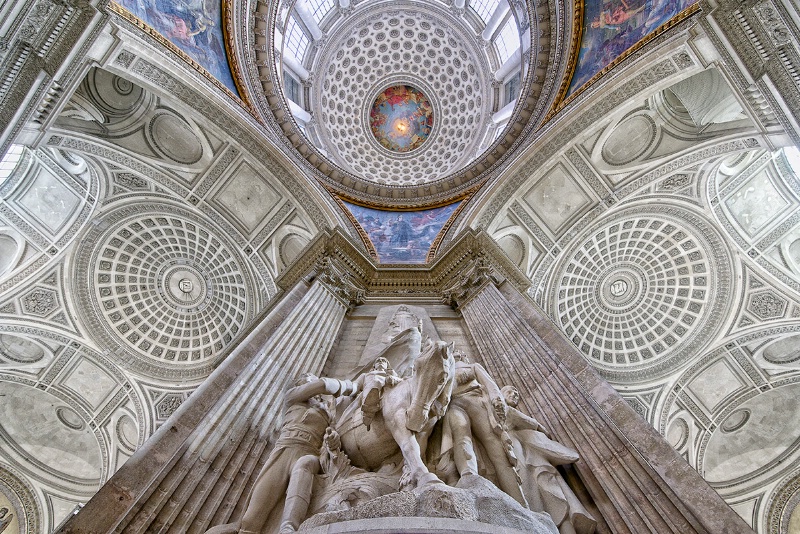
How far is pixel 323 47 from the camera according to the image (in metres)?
23.0

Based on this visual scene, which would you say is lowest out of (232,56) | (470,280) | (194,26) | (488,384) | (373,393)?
(373,393)

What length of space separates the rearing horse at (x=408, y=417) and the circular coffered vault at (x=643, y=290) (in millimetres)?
10858

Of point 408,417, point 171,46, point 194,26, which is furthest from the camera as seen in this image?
point 194,26

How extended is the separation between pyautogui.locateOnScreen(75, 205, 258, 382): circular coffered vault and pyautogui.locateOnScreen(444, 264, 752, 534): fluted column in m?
9.14

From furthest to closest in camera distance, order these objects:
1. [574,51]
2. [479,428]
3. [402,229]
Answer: [402,229] < [574,51] < [479,428]

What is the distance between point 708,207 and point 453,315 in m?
8.26

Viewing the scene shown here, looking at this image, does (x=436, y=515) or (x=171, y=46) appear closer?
(x=436, y=515)

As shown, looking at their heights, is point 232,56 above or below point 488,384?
above

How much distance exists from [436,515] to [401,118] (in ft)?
78.3

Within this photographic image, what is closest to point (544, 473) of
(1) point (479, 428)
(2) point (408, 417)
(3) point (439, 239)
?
(1) point (479, 428)

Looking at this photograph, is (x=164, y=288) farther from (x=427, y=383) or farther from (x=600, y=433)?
(x=600, y=433)

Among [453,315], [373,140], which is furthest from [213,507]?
[373,140]

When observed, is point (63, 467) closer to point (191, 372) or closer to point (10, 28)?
point (191, 372)

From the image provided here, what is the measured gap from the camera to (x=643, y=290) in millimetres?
14477
